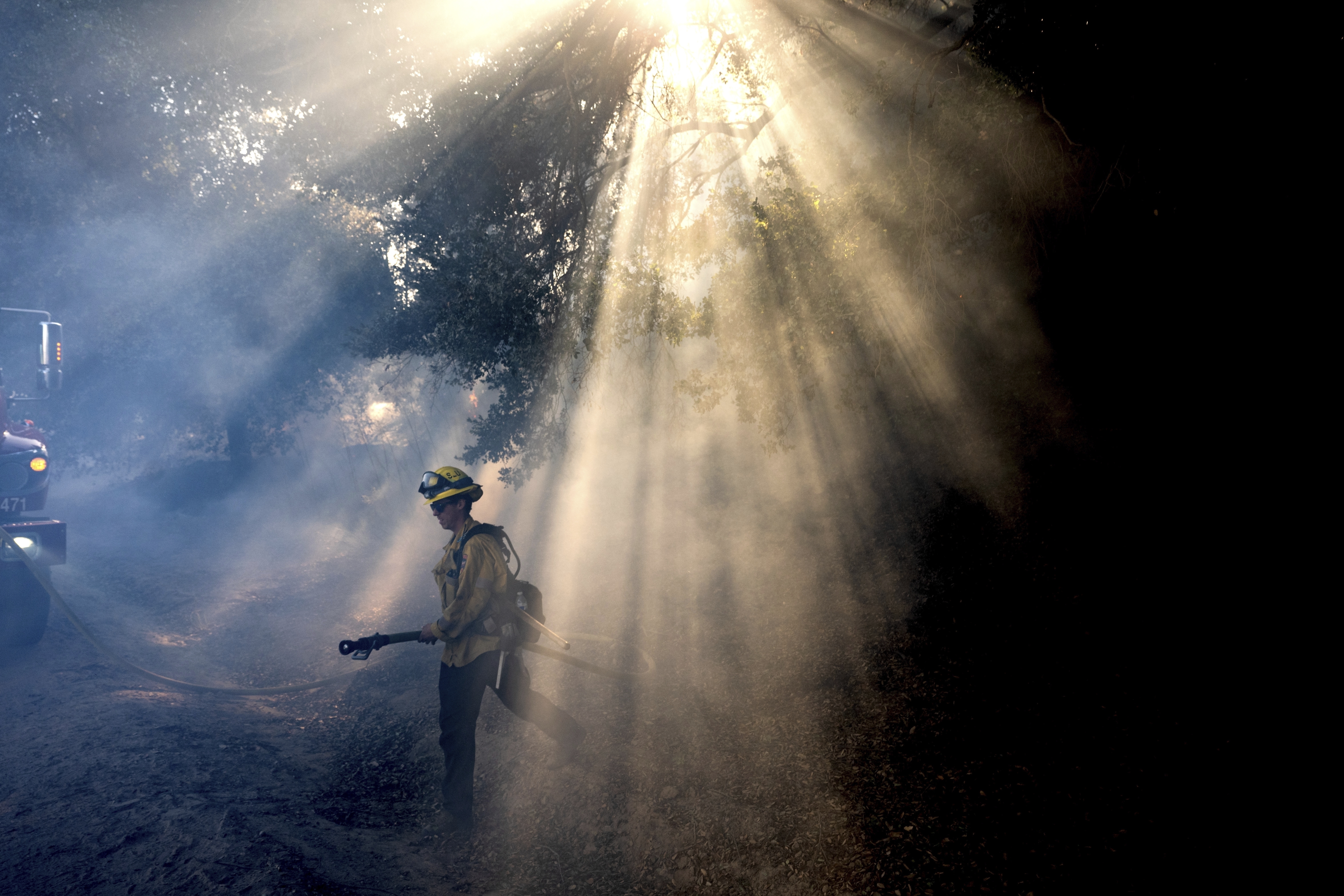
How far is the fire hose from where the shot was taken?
6.34 m

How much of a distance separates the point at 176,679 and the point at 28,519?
8.52ft

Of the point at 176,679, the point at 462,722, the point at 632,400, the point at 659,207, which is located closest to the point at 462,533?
the point at 462,722

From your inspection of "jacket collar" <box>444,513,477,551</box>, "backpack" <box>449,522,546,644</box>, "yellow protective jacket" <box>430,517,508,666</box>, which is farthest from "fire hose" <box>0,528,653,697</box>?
"jacket collar" <box>444,513,477,551</box>

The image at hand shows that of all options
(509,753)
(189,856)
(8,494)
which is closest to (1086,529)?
(509,753)

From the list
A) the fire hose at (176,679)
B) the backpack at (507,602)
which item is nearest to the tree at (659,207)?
the backpack at (507,602)

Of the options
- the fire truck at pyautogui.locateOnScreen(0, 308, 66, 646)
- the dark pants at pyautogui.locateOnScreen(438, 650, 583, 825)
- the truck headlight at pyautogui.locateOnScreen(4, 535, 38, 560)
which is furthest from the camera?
the fire truck at pyautogui.locateOnScreen(0, 308, 66, 646)

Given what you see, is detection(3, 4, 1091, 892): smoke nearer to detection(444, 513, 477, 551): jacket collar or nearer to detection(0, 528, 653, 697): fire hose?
detection(0, 528, 653, 697): fire hose

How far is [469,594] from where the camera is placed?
15.4 feet

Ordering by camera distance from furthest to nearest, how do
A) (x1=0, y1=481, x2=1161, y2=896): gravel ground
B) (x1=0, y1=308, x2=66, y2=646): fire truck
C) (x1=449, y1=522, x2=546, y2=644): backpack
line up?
(x1=0, y1=308, x2=66, y2=646): fire truck < (x1=449, y1=522, x2=546, y2=644): backpack < (x1=0, y1=481, x2=1161, y2=896): gravel ground

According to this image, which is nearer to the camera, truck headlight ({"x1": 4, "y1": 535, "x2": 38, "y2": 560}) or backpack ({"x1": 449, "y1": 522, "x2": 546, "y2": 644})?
backpack ({"x1": 449, "y1": 522, "x2": 546, "y2": 644})

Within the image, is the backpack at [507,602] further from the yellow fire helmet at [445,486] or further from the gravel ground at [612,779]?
the gravel ground at [612,779]

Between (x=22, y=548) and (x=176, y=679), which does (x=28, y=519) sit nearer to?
(x=22, y=548)

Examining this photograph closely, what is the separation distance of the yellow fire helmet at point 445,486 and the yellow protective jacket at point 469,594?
0.31m

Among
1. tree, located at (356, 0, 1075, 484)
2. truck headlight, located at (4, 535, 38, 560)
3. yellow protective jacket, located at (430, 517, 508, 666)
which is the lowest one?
yellow protective jacket, located at (430, 517, 508, 666)
